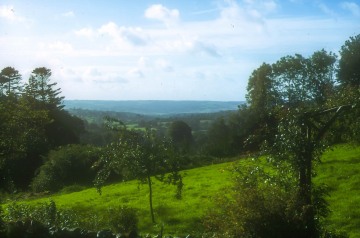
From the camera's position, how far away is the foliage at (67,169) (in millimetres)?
48125

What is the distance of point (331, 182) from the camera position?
27.5 m

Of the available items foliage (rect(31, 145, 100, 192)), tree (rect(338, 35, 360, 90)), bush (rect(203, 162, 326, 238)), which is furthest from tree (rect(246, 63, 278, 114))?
bush (rect(203, 162, 326, 238))

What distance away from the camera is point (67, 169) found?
4947cm

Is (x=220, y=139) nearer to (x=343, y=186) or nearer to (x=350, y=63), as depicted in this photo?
(x=350, y=63)

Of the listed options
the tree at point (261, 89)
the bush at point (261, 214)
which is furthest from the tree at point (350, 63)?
the bush at point (261, 214)

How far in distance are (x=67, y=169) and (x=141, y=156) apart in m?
27.8

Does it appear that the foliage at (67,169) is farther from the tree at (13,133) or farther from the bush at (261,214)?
the bush at (261,214)

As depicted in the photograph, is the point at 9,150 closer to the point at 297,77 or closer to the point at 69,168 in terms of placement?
the point at 69,168

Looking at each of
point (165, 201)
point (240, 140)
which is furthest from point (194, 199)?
point (240, 140)

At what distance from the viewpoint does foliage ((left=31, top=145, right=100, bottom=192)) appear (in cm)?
4812

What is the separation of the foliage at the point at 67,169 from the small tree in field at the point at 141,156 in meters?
23.8

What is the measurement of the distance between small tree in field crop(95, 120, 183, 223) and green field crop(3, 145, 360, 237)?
170cm

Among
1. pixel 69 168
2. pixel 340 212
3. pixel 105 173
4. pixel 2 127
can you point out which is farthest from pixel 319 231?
pixel 69 168

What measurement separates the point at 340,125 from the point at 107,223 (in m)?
11.4
